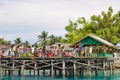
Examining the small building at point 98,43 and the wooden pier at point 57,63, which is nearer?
the wooden pier at point 57,63

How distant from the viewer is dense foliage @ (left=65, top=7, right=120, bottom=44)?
5244 cm

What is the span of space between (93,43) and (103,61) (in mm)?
3828

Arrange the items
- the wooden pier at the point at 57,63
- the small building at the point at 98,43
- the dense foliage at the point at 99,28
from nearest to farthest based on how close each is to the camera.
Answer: the wooden pier at the point at 57,63
the small building at the point at 98,43
the dense foliage at the point at 99,28

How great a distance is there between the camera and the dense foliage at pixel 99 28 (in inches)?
2064

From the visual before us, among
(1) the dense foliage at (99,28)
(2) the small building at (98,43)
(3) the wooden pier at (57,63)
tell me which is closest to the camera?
(3) the wooden pier at (57,63)

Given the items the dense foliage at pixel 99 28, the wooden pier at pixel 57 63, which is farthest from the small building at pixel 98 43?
the dense foliage at pixel 99 28

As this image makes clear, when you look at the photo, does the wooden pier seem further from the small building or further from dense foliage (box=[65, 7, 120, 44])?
dense foliage (box=[65, 7, 120, 44])

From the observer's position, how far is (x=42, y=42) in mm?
73312

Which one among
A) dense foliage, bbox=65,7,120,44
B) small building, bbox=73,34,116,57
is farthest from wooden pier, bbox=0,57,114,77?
dense foliage, bbox=65,7,120,44

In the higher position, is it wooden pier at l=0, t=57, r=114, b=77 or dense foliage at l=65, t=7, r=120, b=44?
dense foliage at l=65, t=7, r=120, b=44

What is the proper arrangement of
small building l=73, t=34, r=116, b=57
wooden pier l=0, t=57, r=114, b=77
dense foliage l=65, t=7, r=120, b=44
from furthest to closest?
dense foliage l=65, t=7, r=120, b=44 → small building l=73, t=34, r=116, b=57 → wooden pier l=0, t=57, r=114, b=77

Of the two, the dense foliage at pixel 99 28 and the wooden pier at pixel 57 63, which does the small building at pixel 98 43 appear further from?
the dense foliage at pixel 99 28

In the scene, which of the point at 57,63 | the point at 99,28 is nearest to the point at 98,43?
the point at 57,63

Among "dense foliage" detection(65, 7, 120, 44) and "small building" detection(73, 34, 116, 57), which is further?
"dense foliage" detection(65, 7, 120, 44)
